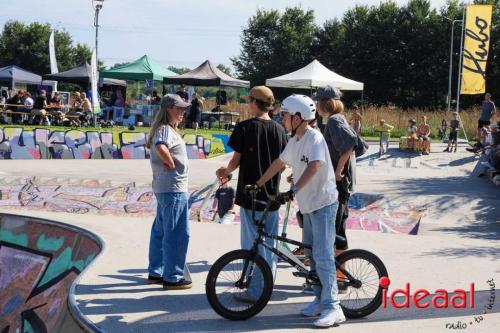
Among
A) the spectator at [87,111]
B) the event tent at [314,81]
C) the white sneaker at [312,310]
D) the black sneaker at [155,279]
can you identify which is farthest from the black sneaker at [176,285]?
the spectator at [87,111]

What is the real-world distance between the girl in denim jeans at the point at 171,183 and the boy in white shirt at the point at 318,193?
47.1 inches

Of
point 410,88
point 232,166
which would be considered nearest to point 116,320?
point 232,166

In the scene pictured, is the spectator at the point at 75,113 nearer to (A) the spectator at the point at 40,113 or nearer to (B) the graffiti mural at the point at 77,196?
(A) the spectator at the point at 40,113

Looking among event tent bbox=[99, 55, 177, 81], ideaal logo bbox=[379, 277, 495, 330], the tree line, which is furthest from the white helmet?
the tree line

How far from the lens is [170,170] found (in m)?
5.84

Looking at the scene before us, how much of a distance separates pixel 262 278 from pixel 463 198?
882 cm

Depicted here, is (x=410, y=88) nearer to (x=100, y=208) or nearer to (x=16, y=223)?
(x=100, y=208)

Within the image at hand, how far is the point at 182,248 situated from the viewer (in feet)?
19.7

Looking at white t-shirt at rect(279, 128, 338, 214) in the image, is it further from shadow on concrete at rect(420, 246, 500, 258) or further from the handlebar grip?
shadow on concrete at rect(420, 246, 500, 258)

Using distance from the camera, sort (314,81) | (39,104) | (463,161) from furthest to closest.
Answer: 1. (314,81)
2. (39,104)
3. (463,161)

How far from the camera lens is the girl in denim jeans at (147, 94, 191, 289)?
5789 millimetres

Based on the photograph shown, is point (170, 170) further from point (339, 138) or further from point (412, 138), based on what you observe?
point (412, 138)

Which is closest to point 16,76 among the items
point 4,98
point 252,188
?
point 4,98

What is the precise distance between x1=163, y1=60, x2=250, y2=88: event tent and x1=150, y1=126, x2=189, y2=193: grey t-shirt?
21.1 meters
